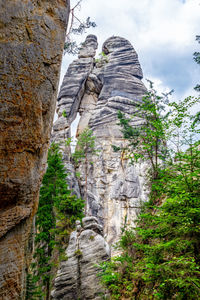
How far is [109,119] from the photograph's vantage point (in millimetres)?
30469

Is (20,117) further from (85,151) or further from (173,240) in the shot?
(85,151)

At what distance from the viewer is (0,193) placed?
14.3ft

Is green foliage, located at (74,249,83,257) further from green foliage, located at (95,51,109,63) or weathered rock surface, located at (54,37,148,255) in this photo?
green foliage, located at (95,51,109,63)

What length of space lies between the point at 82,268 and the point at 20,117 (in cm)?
888

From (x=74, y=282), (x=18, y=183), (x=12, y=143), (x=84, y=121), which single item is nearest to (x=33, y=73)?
(x=12, y=143)

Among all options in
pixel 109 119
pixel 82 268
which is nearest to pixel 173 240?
pixel 82 268

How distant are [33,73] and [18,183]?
7.59ft

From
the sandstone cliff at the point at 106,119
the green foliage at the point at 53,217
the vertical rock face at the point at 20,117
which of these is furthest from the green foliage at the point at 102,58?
the vertical rock face at the point at 20,117

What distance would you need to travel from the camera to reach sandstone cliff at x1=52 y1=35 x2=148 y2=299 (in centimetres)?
2562

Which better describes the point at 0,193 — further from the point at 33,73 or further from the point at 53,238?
the point at 53,238

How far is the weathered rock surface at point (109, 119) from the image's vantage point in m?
25.6

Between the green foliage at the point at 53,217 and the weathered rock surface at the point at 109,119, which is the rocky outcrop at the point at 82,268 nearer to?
the green foliage at the point at 53,217

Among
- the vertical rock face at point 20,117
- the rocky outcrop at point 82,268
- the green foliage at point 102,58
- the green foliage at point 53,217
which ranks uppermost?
the green foliage at point 102,58

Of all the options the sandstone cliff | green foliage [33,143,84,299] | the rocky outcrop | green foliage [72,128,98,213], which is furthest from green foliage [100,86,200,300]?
green foliage [72,128,98,213]
